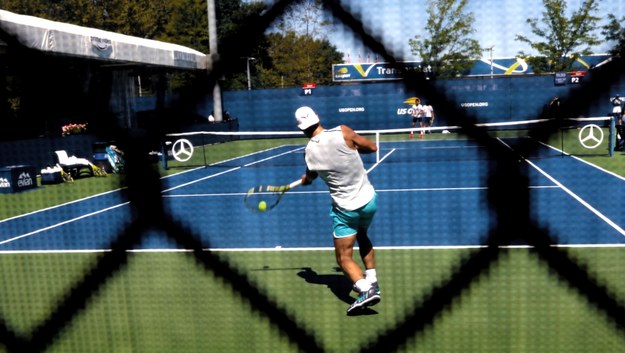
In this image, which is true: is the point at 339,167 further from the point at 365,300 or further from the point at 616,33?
the point at 616,33

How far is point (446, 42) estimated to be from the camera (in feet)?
4.41

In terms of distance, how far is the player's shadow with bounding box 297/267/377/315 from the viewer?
3830mm

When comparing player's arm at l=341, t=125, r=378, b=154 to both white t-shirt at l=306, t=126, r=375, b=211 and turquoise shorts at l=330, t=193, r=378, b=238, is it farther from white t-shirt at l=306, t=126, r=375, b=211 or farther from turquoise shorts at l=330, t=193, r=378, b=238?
turquoise shorts at l=330, t=193, r=378, b=238

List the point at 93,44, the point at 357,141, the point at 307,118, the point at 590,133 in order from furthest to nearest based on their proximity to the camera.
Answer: the point at 590,133, the point at 357,141, the point at 307,118, the point at 93,44

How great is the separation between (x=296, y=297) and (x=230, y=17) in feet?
8.36

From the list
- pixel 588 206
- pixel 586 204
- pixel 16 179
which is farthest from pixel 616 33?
pixel 16 179

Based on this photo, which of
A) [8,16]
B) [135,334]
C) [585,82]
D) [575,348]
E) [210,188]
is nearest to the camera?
[585,82]

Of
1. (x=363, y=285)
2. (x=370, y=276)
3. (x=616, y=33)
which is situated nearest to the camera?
(x=616, y=33)

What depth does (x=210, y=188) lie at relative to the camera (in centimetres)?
905

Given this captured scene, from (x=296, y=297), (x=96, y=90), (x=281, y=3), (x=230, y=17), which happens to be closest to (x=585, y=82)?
(x=281, y=3)

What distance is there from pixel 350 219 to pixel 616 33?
2.34m

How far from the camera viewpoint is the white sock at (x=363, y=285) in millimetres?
3449

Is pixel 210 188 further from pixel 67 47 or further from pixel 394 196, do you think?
pixel 67 47

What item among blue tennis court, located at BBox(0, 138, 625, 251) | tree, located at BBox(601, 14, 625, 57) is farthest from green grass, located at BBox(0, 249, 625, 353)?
tree, located at BBox(601, 14, 625, 57)
